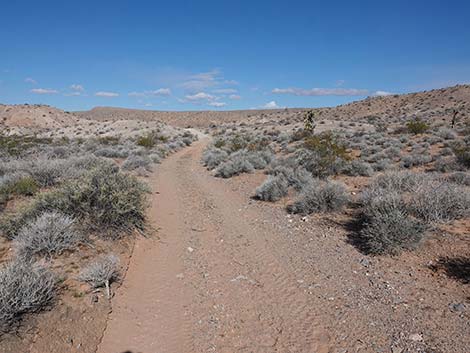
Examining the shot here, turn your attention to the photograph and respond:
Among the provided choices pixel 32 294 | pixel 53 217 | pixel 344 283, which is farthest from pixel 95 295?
pixel 344 283

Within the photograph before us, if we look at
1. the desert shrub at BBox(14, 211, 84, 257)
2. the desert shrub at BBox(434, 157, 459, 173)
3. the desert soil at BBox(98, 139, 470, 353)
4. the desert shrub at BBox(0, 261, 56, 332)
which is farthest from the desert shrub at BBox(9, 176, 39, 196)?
the desert shrub at BBox(434, 157, 459, 173)

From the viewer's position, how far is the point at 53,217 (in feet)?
19.4

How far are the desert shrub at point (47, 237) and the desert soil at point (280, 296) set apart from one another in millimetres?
1242

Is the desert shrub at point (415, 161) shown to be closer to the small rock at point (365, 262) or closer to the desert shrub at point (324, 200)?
the desert shrub at point (324, 200)

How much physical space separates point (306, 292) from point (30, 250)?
480 cm

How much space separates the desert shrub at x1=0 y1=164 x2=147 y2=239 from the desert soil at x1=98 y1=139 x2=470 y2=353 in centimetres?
72

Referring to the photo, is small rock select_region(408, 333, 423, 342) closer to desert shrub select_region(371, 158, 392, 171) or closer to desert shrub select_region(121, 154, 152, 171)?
desert shrub select_region(371, 158, 392, 171)

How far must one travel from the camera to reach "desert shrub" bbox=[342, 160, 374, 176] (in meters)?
12.9

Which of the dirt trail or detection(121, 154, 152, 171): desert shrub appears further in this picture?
detection(121, 154, 152, 171): desert shrub

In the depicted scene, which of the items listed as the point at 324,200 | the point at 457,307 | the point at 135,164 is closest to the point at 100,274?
the point at 457,307

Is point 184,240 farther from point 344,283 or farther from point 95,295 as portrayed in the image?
point 344,283

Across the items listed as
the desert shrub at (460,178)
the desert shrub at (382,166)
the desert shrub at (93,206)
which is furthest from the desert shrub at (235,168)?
the desert shrub at (460,178)

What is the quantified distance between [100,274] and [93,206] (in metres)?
2.37

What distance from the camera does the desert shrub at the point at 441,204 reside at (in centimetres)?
712
